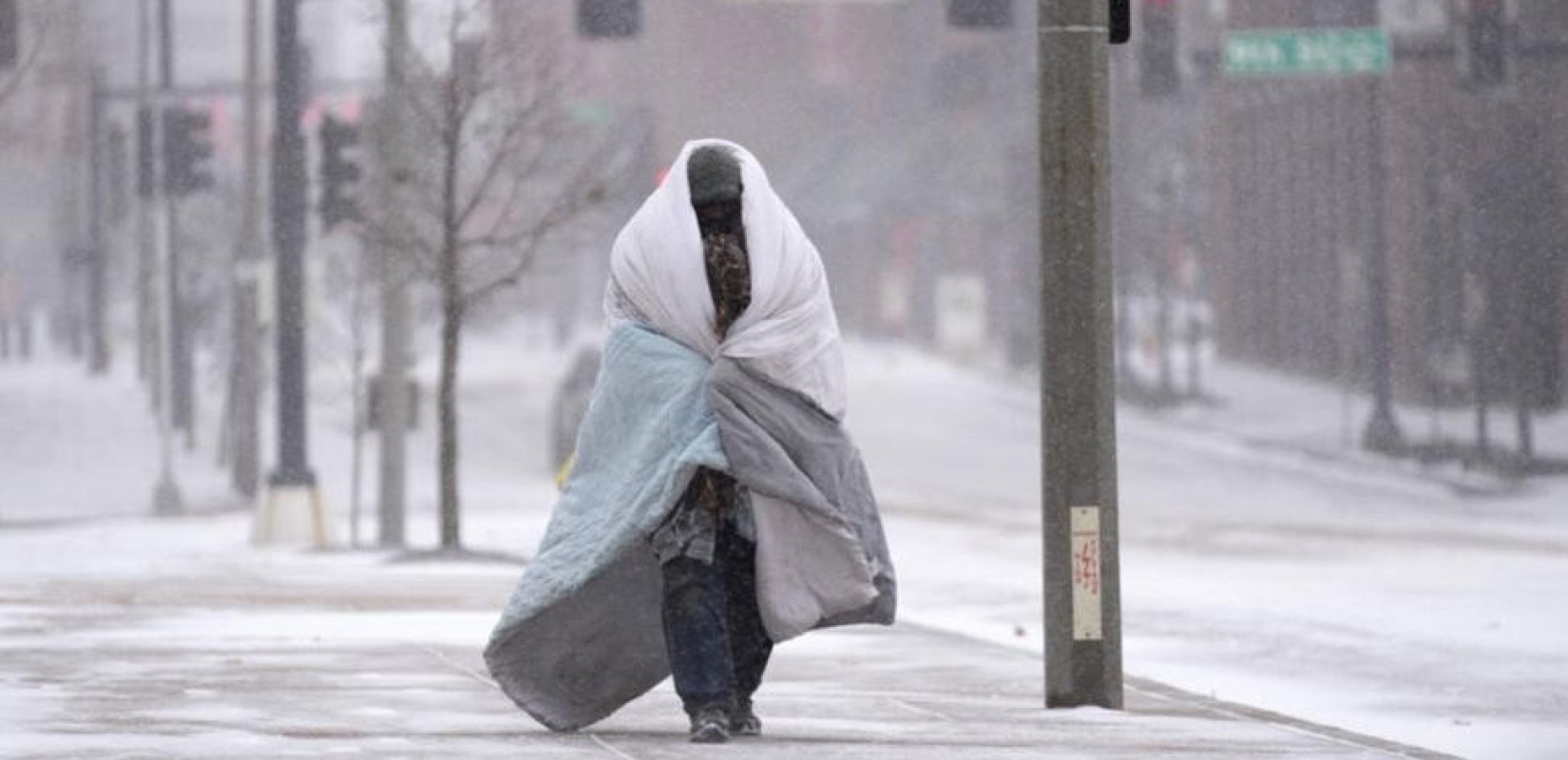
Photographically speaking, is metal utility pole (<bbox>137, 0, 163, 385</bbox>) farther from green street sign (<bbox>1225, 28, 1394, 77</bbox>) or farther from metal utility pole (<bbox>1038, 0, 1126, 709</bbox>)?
metal utility pole (<bbox>1038, 0, 1126, 709</bbox>)

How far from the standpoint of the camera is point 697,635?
969 cm

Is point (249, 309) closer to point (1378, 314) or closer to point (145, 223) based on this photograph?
point (145, 223)

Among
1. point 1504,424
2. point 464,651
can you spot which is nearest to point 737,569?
point 464,651

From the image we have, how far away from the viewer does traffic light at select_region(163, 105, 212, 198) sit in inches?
1513

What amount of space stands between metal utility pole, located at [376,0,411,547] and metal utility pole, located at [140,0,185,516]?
10.4 meters

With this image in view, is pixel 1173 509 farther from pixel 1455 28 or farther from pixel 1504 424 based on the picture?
pixel 1504 424

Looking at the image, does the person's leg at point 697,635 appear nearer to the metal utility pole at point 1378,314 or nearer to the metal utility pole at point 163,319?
the metal utility pole at point 163,319

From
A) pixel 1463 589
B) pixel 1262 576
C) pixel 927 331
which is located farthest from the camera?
pixel 927 331

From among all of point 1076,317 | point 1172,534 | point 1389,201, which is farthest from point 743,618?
point 1389,201

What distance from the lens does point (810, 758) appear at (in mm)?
9305

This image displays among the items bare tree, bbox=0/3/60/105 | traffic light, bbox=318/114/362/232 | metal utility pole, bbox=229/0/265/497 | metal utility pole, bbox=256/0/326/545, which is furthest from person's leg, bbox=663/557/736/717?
metal utility pole, bbox=229/0/265/497

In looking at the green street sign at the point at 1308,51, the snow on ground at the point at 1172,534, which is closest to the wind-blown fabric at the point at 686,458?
the snow on ground at the point at 1172,534

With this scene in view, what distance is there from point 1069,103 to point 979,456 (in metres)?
37.6

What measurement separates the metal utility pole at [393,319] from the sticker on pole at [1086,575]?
664 inches
